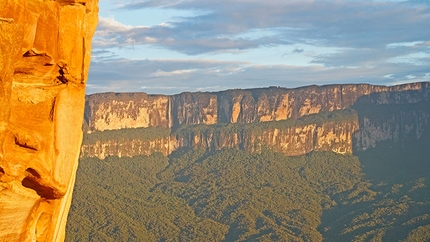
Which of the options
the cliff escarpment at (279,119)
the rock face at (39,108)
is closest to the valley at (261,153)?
the cliff escarpment at (279,119)

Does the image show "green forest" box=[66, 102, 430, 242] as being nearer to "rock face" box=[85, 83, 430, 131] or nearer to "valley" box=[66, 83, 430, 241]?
"valley" box=[66, 83, 430, 241]

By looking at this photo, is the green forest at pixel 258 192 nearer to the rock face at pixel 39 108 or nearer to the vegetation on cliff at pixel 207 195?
the vegetation on cliff at pixel 207 195

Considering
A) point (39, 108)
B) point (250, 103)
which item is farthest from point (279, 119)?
point (39, 108)

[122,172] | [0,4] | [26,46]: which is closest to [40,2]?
[26,46]

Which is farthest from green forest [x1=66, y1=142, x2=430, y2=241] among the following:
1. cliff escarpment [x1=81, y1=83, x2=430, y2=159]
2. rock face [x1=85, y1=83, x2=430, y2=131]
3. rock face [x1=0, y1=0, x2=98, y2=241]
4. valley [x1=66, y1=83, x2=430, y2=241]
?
rock face [x1=0, y1=0, x2=98, y2=241]

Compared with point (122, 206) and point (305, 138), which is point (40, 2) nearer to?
point (122, 206)

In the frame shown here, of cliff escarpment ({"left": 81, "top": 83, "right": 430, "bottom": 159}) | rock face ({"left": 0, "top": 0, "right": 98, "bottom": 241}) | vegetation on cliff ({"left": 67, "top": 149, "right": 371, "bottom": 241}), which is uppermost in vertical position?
rock face ({"left": 0, "top": 0, "right": 98, "bottom": 241})

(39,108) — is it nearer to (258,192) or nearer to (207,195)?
(207,195)
